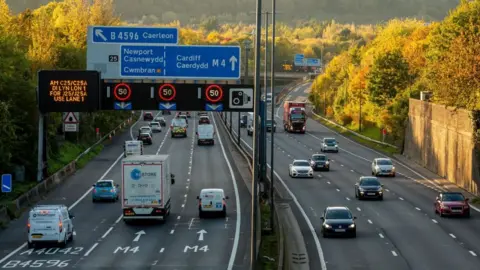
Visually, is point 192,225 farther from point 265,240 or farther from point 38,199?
point 38,199

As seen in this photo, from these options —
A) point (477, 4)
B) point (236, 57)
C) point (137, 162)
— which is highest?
point (477, 4)

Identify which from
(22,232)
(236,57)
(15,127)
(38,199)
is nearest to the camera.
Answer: (236,57)

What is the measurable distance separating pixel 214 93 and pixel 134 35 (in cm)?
1133

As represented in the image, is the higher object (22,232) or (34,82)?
(34,82)

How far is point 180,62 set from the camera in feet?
149

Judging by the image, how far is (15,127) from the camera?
2554 inches

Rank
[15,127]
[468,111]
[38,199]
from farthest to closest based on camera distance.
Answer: [468,111] < [15,127] < [38,199]

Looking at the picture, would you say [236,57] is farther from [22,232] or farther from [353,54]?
[353,54]

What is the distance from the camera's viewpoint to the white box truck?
48969 millimetres

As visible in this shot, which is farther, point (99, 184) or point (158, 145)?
point (158, 145)

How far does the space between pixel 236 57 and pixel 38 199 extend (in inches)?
858

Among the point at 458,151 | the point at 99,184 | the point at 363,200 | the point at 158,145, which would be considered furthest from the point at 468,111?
the point at 158,145

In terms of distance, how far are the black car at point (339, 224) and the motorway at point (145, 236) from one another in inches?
A: 153

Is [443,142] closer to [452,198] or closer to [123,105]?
[452,198]
